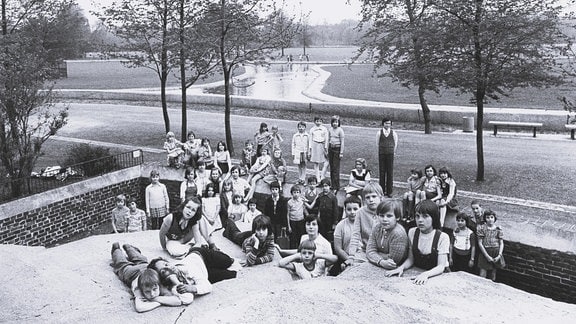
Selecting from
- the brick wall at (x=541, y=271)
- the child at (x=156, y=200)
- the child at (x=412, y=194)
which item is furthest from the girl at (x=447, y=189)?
the child at (x=156, y=200)

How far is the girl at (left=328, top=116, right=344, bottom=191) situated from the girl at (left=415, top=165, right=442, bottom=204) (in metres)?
2.44

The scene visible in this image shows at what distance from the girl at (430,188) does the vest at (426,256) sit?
139 inches

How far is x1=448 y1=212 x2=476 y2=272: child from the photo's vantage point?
8.75m

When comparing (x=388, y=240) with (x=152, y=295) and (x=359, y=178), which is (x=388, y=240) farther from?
(x=359, y=178)

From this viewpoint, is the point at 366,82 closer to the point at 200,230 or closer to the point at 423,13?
the point at 423,13

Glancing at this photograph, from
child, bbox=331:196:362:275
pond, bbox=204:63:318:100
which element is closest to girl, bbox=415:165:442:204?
child, bbox=331:196:362:275

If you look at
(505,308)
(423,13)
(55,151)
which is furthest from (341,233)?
(55,151)

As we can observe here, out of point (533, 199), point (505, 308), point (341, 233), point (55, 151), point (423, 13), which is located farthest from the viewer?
point (55, 151)

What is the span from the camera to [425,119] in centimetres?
2108

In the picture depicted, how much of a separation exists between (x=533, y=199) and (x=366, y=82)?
28830mm

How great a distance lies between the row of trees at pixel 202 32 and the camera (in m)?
17.7

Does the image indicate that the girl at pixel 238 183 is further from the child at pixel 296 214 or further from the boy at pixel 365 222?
the boy at pixel 365 222

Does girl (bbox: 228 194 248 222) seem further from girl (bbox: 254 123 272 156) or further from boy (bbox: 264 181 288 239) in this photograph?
girl (bbox: 254 123 272 156)

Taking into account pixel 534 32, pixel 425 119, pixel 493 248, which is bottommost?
pixel 493 248
